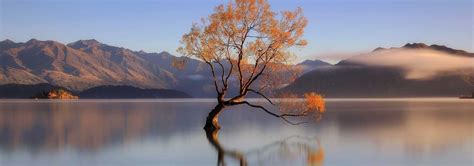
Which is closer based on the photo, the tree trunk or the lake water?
the lake water

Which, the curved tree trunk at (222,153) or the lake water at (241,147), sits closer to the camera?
the lake water at (241,147)

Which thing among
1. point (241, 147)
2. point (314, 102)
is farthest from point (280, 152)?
point (314, 102)

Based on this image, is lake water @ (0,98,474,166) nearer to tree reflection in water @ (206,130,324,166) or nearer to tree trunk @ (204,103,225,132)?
tree reflection in water @ (206,130,324,166)

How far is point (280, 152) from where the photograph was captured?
100 feet

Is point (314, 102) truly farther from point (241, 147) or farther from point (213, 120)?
point (241, 147)

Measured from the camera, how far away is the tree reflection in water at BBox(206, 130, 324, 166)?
26.8 meters

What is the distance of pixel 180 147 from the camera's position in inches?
1300

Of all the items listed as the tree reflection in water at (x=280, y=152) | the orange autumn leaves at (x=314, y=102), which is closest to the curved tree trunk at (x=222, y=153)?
the tree reflection in water at (x=280, y=152)

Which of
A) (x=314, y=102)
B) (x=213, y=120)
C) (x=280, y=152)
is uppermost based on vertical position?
(x=314, y=102)

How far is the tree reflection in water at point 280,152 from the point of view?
2681cm

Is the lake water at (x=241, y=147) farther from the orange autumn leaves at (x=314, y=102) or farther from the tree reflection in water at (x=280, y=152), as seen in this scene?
the orange autumn leaves at (x=314, y=102)

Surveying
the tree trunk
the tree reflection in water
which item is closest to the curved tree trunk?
the tree reflection in water

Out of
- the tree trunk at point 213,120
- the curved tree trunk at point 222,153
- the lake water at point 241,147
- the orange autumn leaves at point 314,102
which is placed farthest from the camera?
the tree trunk at point 213,120

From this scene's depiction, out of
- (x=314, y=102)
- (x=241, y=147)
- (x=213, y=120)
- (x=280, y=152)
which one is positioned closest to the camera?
(x=280, y=152)
